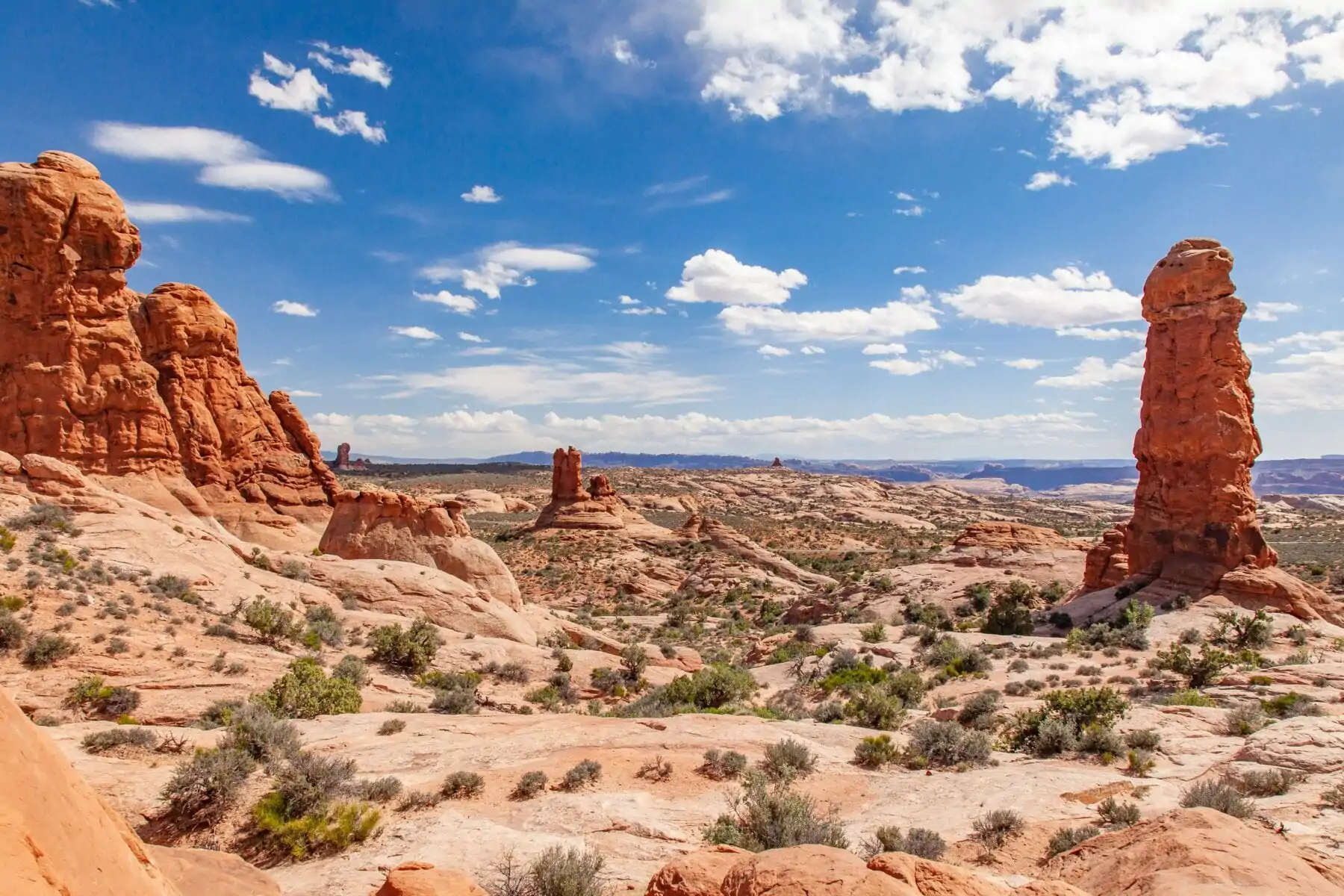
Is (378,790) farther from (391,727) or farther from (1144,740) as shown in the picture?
(1144,740)

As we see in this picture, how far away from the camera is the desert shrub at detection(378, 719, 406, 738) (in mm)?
11219

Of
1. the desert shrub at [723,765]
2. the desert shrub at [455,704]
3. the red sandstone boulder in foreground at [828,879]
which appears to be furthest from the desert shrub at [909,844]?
the desert shrub at [455,704]

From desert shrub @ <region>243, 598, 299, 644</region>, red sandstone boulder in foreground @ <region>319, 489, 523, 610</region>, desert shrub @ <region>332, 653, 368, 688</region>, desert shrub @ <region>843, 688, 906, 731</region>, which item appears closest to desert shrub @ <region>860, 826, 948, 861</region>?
desert shrub @ <region>843, 688, 906, 731</region>

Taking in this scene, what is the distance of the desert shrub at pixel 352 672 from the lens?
47.9 feet

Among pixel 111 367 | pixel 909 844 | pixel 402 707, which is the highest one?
pixel 111 367

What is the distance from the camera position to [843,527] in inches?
2761

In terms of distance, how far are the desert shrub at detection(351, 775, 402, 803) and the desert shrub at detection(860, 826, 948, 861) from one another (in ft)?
18.6

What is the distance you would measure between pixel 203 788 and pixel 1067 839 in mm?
9808

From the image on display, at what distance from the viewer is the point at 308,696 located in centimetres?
1207

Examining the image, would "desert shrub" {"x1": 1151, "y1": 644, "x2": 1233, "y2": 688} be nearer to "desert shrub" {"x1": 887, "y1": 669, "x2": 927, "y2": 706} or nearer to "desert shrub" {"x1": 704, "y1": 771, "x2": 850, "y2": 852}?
"desert shrub" {"x1": 887, "y1": 669, "x2": 927, "y2": 706}

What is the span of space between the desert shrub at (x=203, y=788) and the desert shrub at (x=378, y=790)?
1.34 m

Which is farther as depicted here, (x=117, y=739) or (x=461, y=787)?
(x=117, y=739)

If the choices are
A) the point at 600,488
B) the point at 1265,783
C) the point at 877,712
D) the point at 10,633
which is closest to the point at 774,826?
the point at 1265,783

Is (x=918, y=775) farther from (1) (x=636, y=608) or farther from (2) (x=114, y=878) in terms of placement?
(1) (x=636, y=608)
